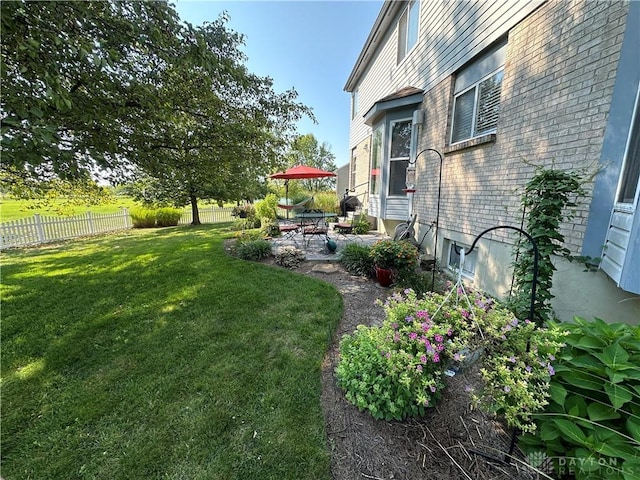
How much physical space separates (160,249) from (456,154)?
8.35 meters

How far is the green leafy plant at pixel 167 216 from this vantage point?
1486 cm

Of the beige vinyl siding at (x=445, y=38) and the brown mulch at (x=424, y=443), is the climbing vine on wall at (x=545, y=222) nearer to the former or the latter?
the brown mulch at (x=424, y=443)

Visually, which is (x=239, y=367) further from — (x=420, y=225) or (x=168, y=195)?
(x=168, y=195)

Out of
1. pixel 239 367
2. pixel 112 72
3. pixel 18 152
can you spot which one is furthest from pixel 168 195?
pixel 239 367

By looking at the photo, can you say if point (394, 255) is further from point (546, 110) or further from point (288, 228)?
point (288, 228)

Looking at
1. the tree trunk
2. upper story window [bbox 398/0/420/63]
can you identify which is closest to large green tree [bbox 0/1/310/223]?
upper story window [bbox 398/0/420/63]

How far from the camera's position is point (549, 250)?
2.66m

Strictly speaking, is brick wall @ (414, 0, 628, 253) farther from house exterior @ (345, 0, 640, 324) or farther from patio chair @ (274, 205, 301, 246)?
patio chair @ (274, 205, 301, 246)

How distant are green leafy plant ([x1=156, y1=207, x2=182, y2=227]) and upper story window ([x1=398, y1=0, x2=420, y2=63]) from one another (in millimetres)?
14030

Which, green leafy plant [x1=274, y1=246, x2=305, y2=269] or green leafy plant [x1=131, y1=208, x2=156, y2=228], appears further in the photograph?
green leafy plant [x1=131, y1=208, x2=156, y2=228]

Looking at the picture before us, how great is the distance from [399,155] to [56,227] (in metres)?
13.8

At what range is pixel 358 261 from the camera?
5.41m

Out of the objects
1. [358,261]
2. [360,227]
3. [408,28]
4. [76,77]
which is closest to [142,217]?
[360,227]

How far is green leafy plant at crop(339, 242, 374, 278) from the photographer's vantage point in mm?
5238
